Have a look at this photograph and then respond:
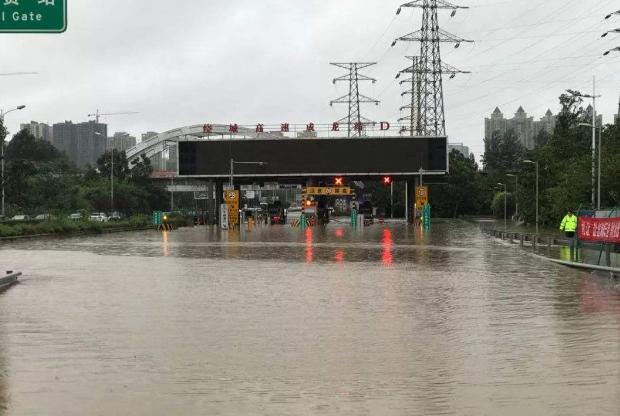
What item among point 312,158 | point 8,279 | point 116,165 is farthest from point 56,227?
point 116,165

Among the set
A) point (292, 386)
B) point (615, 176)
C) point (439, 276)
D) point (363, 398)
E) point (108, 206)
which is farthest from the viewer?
point (108, 206)

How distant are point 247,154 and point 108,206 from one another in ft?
86.2

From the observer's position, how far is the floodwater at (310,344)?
26.8ft

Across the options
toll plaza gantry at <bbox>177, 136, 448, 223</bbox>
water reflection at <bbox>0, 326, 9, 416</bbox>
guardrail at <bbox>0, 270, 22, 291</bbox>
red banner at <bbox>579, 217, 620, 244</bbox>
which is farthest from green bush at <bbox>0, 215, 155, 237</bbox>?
water reflection at <bbox>0, 326, 9, 416</bbox>

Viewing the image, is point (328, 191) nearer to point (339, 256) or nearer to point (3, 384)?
point (339, 256)

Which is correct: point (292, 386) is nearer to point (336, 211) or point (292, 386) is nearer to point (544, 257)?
point (544, 257)

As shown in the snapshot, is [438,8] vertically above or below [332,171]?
above

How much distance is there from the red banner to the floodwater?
8.17 ft

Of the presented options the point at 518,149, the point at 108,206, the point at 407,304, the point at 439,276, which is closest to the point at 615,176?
the point at 439,276

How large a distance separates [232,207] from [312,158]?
474 inches

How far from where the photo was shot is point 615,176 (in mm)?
43844

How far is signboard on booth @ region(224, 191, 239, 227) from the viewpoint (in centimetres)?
7656

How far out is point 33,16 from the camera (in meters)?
18.6

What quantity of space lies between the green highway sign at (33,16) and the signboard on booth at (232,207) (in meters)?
58.0
